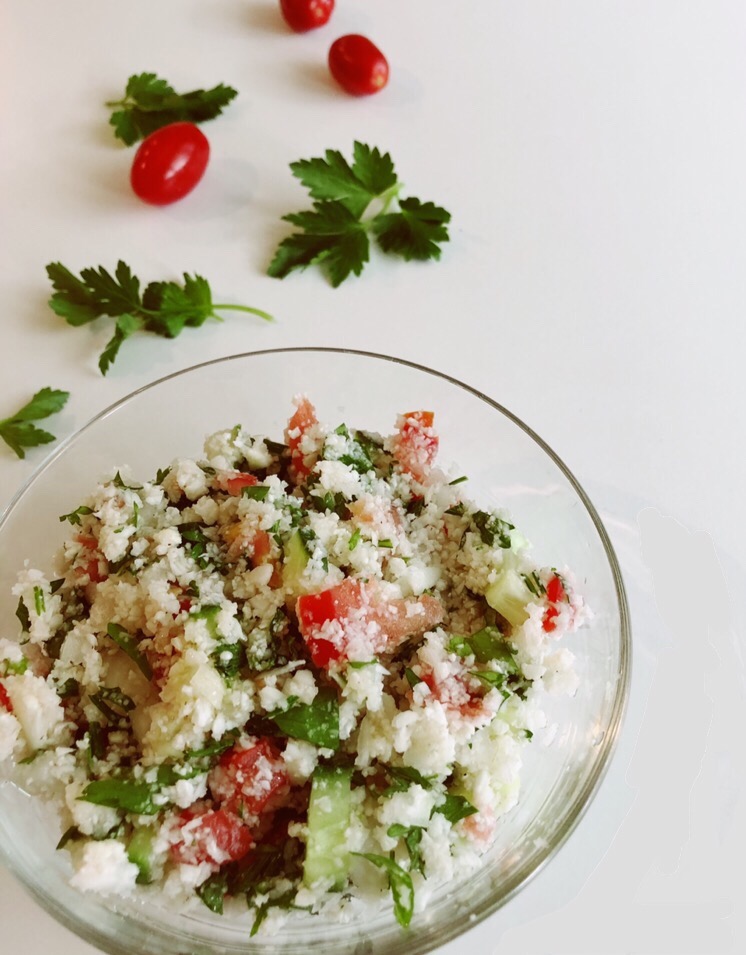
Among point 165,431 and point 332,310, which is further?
point 332,310

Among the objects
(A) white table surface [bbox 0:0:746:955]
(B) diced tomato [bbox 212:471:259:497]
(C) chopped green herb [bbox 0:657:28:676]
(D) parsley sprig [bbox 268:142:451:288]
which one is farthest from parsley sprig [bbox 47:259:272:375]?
(C) chopped green herb [bbox 0:657:28:676]

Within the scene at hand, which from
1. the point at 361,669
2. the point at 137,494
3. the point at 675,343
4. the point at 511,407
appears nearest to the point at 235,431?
the point at 137,494

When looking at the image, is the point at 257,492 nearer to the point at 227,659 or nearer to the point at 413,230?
the point at 227,659

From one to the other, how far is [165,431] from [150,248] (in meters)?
0.45

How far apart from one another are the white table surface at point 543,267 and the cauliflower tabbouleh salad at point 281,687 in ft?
1.25

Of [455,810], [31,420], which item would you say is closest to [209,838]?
[455,810]

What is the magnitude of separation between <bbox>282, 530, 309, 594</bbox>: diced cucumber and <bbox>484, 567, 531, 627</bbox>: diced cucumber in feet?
0.80

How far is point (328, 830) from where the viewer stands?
944 mm

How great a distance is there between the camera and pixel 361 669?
3.22ft

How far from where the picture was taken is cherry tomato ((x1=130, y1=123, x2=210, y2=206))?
1.67m

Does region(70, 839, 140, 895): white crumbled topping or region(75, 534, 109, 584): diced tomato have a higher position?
region(75, 534, 109, 584): diced tomato

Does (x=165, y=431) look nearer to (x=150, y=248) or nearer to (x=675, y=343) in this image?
(x=150, y=248)

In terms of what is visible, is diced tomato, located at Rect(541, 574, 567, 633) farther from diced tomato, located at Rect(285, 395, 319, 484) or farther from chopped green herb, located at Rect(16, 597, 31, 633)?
chopped green herb, located at Rect(16, 597, 31, 633)

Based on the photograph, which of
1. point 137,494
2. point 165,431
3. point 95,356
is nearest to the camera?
point 137,494
